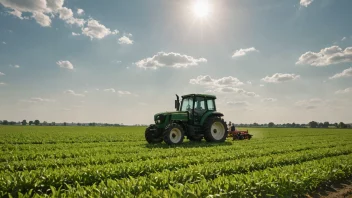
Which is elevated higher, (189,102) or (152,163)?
(189,102)

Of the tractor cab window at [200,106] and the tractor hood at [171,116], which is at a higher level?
the tractor cab window at [200,106]

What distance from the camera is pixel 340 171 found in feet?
25.2

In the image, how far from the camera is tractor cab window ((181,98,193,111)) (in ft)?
49.5

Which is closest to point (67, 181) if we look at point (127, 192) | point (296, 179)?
point (127, 192)

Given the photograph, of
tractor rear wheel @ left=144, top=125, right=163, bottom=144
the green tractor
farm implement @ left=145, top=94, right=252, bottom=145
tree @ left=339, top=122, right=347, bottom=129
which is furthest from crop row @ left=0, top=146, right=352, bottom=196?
tree @ left=339, top=122, right=347, bottom=129

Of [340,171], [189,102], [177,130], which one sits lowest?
[340,171]

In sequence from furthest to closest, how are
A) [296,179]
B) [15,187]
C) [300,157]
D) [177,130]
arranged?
[177,130] → [300,157] → [296,179] → [15,187]

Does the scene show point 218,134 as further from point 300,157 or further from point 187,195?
point 187,195

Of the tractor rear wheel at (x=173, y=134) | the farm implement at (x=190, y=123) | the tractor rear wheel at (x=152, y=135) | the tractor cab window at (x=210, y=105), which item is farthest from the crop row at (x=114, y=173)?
the tractor cab window at (x=210, y=105)

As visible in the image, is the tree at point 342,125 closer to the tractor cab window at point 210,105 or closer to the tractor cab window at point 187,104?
the tractor cab window at point 210,105

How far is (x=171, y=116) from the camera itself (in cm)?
1400

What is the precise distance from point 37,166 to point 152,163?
338cm

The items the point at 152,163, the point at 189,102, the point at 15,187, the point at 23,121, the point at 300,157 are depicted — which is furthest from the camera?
the point at 23,121

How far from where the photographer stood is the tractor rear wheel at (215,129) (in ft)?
49.4
